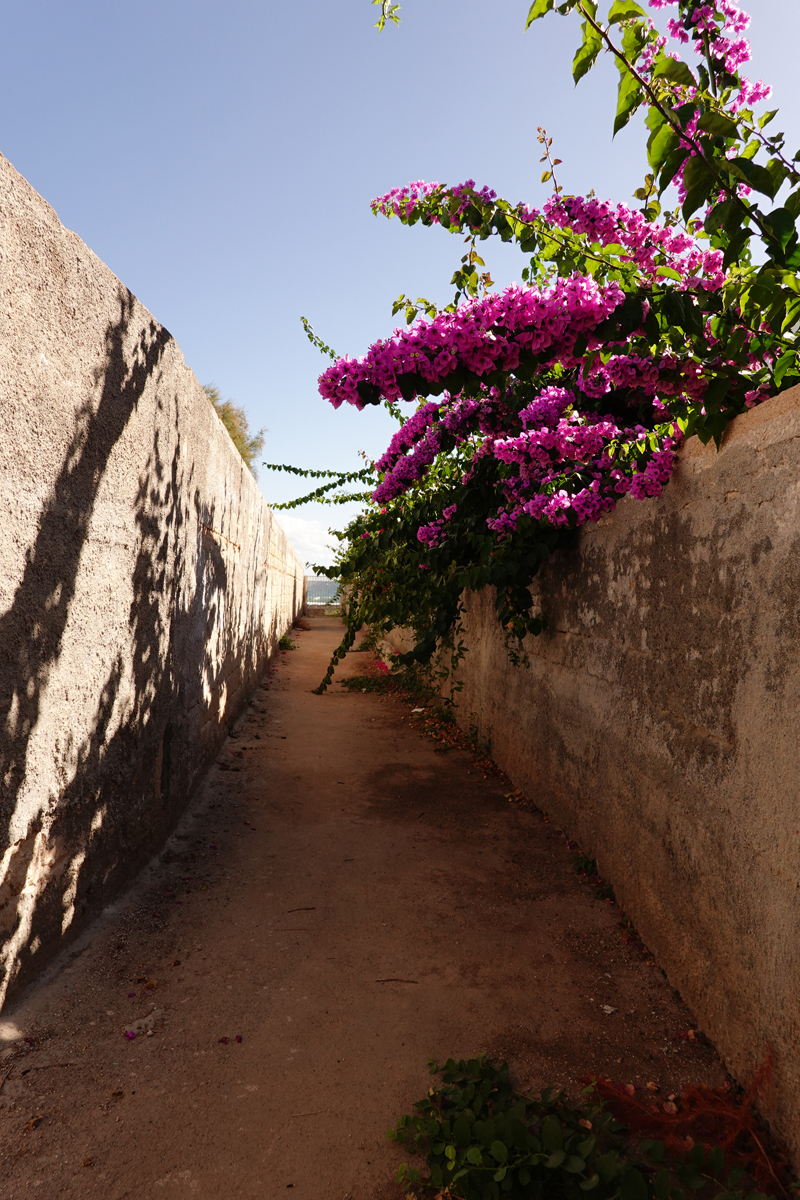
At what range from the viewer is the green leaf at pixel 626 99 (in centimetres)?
188

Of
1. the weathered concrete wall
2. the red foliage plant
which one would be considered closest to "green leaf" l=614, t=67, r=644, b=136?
the weathered concrete wall

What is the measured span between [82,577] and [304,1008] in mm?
1778

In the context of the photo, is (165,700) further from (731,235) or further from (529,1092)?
(731,235)

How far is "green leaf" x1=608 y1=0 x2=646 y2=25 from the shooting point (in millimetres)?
1729

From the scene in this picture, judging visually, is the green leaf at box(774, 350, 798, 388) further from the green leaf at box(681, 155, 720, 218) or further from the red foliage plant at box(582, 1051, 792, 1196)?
the red foliage plant at box(582, 1051, 792, 1196)

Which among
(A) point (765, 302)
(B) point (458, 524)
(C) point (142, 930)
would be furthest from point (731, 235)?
(C) point (142, 930)

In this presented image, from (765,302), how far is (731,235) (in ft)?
0.85

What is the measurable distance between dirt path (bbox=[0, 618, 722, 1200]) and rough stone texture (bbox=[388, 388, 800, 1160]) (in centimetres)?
27

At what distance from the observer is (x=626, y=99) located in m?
1.88

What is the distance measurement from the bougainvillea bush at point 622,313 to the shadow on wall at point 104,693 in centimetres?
106

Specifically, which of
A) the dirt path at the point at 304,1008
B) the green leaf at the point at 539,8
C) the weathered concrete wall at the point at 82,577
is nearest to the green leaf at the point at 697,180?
the green leaf at the point at 539,8

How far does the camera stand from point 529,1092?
1.97 meters

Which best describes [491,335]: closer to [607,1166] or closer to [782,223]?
[782,223]

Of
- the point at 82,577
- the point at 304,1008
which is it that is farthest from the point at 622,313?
the point at 304,1008
